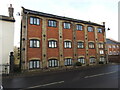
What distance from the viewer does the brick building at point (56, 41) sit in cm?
1691

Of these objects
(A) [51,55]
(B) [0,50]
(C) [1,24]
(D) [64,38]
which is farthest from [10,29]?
(D) [64,38]

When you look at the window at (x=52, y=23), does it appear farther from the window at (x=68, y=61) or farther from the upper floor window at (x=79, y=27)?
the window at (x=68, y=61)

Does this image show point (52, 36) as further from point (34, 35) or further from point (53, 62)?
point (53, 62)

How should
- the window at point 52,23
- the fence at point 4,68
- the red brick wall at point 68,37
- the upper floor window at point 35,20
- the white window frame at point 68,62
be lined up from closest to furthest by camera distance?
1. the fence at point 4,68
2. the upper floor window at point 35,20
3. the window at point 52,23
4. the white window frame at point 68,62
5. the red brick wall at point 68,37

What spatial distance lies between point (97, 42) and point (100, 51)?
7.96 feet

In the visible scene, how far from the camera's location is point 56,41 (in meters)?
19.6

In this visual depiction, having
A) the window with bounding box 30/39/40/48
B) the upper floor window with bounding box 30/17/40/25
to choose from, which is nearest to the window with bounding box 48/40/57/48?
the window with bounding box 30/39/40/48

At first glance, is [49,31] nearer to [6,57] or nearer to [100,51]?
[6,57]

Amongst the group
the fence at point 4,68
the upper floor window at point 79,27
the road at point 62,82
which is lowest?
the road at point 62,82

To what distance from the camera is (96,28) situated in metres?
25.6

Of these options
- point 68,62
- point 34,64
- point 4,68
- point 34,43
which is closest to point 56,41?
point 34,43

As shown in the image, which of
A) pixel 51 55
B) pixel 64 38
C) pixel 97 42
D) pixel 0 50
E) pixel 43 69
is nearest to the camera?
pixel 0 50

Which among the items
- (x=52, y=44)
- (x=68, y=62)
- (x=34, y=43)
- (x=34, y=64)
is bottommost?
(x=68, y=62)

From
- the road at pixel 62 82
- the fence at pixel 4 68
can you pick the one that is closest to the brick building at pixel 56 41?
the fence at pixel 4 68
